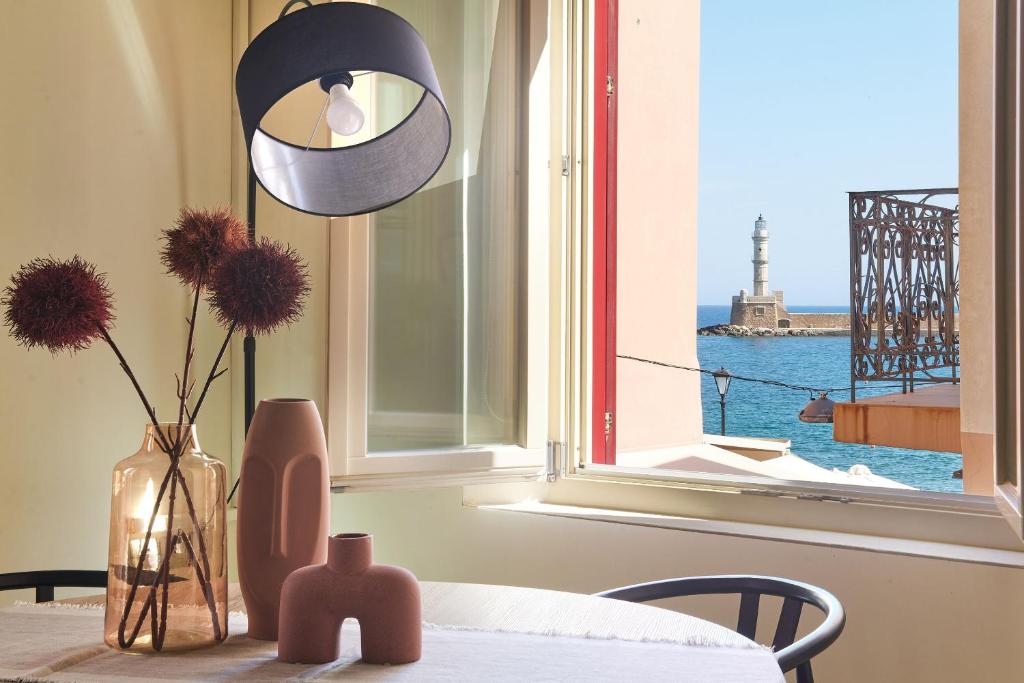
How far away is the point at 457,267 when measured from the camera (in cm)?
255

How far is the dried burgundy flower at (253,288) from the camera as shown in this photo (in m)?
1.23

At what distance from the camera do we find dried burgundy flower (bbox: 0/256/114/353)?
115 centimetres

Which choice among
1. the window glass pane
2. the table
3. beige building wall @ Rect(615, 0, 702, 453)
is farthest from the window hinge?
beige building wall @ Rect(615, 0, 702, 453)

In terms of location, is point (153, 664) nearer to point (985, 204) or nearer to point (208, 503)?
point (208, 503)

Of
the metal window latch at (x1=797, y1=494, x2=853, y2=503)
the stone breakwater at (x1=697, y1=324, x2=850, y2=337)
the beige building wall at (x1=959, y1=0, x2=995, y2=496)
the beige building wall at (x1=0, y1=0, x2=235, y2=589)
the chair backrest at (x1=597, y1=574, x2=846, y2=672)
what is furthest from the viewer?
the stone breakwater at (x1=697, y1=324, x2=850, y2=337)

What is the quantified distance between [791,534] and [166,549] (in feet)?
5.18

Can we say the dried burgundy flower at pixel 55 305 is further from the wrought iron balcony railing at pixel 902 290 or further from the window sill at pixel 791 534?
the wrought iron balcony railing at pixel 902 290

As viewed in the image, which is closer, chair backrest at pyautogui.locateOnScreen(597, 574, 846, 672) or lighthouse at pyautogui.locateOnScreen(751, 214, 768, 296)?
chair backrest at pyautogui.locateOnScreen(597, 574, 846, 672)

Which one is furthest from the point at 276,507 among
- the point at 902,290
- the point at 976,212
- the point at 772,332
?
the point at 772,332

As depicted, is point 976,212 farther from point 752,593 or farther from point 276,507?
point 276,507

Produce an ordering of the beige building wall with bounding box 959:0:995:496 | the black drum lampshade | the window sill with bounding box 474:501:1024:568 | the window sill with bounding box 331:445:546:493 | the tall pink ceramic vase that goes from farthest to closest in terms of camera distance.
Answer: the window sill with bounding box 331:445:546:493 → the beige building wall with bounding box 959:0:995:496 → the window sill with bounding box 474:501:1024:568 → the black drum lampshade → the tall pink ceramic vase

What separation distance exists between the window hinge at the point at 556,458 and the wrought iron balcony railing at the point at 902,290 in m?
1.11

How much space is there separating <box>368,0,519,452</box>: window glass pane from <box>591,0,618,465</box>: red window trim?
1.15ft

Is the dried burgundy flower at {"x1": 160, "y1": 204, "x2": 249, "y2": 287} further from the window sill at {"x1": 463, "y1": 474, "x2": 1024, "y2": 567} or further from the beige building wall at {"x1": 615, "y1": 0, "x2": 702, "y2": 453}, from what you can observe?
the beige building wall at {"x1": 615, "y1": 0, "x2": 702, "y2": 453}
